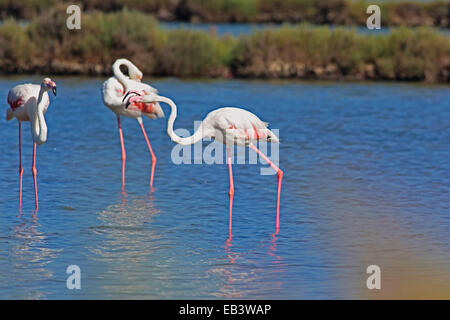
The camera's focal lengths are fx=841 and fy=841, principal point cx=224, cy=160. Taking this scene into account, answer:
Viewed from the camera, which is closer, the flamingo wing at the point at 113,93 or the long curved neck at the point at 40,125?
the long curved neck at the point at 40,125

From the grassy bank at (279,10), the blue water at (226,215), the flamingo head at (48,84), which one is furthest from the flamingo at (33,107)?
the grassy bank at (279,10)

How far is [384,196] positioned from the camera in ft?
36.8

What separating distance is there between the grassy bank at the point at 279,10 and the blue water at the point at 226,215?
100 ft

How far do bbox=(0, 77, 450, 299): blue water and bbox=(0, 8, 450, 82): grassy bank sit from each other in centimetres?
668

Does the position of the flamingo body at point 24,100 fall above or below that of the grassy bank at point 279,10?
below

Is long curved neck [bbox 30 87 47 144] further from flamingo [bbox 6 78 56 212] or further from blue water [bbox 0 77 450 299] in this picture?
blue water [bbox 0 77 450 299]

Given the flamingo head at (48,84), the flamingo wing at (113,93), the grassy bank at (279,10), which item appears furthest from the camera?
the grassy bank at (279,10)

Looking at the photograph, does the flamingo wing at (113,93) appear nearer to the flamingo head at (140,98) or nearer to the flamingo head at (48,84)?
the flamingo head at (48,84)

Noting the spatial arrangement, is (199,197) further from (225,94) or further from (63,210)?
(225,94)

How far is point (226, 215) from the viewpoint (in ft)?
33.4

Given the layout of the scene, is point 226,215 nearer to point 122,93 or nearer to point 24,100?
point 24,100

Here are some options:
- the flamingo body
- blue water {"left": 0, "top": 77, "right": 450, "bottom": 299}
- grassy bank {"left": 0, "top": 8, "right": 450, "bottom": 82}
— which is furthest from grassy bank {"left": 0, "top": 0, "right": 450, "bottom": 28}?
the flamingo body

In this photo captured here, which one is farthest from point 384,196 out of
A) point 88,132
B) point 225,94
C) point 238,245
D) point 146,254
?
point 225,94

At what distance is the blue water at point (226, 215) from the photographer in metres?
7.74
